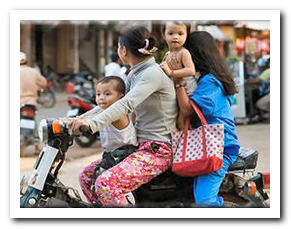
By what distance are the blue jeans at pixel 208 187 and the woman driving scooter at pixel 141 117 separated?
8.1 inches

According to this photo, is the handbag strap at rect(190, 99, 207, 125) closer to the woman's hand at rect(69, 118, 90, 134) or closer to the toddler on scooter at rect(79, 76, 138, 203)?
the toddler on scooter at rect(79, 76, 138, 203)

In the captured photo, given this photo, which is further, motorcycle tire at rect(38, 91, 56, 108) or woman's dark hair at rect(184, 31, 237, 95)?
motorcycle tire at rect(38, 91, 56, 108)

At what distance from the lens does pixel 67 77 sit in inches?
712

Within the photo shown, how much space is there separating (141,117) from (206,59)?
51 centimetres

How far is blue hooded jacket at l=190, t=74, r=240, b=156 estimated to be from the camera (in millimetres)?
3186

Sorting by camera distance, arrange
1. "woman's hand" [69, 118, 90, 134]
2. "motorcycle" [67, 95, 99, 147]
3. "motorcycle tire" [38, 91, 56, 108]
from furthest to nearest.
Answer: "motorcycle tire" [38, 91, 56, 108] < "motorcycle" [67, 95, 99, 147] < "woman's hand" [69, 118, 90, 134]

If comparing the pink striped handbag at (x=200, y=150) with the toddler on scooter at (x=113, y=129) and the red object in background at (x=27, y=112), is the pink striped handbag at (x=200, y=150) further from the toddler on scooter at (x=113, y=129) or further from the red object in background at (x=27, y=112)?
the red object in background at (x=27, y=112)

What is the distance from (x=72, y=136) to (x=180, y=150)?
0.62 m

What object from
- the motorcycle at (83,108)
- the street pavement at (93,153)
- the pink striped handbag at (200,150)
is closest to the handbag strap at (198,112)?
the pink striped handbag at (200,150)

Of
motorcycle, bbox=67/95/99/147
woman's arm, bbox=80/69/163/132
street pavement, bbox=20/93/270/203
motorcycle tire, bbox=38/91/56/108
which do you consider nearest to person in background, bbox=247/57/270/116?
street pavement, bbox=20/93/270/203

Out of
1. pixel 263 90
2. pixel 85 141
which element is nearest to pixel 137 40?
pixel 85 141
